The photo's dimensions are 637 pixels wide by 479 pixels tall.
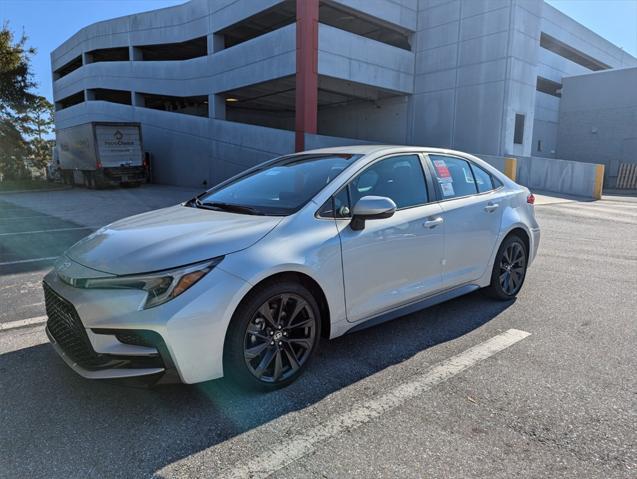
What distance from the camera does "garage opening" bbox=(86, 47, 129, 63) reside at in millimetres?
35125

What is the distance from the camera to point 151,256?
8.75 ft

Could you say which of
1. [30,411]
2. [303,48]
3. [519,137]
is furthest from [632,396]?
[519,137]

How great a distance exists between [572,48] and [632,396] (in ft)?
113

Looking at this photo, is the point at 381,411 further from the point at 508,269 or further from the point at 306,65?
the point at 306,65

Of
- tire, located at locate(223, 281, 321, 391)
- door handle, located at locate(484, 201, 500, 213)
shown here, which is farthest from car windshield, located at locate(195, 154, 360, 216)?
door handle, located at locate(484, 201, 500, 213)

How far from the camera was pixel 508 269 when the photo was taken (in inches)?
189

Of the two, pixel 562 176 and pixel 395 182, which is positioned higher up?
pixel 395 182

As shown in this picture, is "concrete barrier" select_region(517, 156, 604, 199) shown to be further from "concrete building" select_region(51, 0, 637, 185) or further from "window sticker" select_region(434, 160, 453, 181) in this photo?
"window sticker" select_region(434, 160, 453, 181)

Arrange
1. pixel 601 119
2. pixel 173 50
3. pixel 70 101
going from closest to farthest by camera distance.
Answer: pixel 601 119 → pixel 173 50 → pixel 70 101

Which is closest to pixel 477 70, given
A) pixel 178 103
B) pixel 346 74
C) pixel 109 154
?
pixel 346 74

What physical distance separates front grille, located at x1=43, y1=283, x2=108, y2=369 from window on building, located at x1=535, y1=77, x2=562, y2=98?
32.2 metres

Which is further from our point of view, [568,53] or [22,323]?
[568,53]

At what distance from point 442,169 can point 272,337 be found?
2.36m

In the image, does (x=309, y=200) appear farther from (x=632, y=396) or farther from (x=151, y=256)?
(x=632, y=396)
